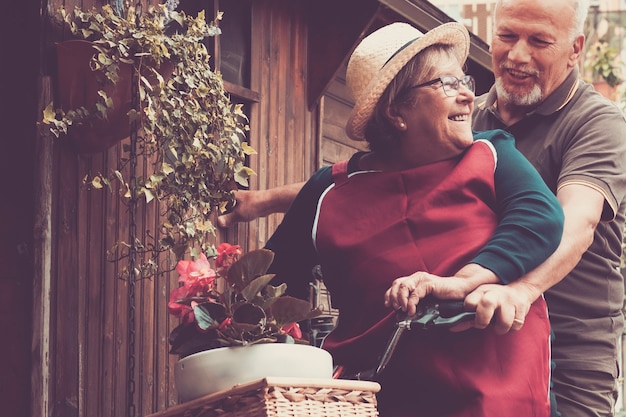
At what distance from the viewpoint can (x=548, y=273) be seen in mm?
3129

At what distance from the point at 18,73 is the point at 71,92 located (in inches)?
12.3

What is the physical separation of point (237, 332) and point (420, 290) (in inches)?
18.1

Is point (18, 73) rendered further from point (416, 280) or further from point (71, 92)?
point (416, 280)

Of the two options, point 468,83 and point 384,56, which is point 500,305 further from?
point 384,56

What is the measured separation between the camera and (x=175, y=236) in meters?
5.02

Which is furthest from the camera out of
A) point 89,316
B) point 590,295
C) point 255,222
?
point 255,222

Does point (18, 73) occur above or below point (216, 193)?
above

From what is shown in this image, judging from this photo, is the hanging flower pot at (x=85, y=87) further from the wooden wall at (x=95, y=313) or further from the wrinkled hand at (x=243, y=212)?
the wrinkled hand at (x=243, y=212)

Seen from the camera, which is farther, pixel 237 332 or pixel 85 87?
pixel 85 87

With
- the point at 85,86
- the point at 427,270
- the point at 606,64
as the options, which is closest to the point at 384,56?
the point at 427,270

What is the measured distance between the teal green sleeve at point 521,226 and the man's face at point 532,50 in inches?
42.4

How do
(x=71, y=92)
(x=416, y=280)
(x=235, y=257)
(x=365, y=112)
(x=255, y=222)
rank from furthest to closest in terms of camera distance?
(x=255, y=222) < (x=71, y=92) < (x=365, y=112) < (x=235, y=257) < (x=416, y=280)

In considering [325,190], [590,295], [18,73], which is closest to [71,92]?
[18,73]

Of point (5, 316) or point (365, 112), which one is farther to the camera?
point (5, 316)
